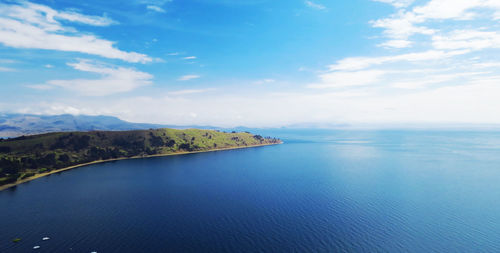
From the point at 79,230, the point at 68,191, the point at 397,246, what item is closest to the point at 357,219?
the point at 397,246

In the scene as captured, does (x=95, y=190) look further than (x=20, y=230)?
Yes

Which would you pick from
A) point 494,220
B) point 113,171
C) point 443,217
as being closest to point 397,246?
point 443,217

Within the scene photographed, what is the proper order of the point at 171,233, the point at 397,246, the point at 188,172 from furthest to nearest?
1. the point at 188,172
2. the point at 171,233
3. the point at 397,246

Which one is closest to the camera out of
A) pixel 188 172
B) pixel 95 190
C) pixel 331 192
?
pixel 331 192

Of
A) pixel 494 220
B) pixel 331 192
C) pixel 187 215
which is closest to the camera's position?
Result: pixel 494 220

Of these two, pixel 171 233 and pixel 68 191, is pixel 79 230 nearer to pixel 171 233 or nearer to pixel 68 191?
pixel 171 233

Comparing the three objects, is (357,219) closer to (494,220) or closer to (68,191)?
(494,220)
